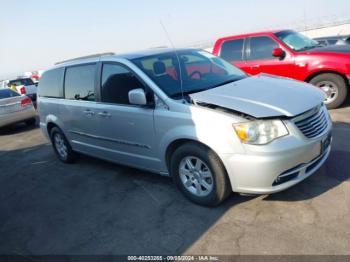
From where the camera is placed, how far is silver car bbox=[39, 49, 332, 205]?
3242 mm

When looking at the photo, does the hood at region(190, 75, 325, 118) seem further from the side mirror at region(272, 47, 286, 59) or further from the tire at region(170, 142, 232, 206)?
the side mirror at region(272, 47, 286, 59)

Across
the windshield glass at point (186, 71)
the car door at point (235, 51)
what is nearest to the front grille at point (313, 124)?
the windshield glass at point (186, 71)

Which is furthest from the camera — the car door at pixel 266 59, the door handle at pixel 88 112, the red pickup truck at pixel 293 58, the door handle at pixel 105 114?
the car door at pixel 266 59

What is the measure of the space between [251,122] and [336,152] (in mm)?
2206

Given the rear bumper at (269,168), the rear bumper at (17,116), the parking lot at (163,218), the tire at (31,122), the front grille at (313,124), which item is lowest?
the tire at (31,122)

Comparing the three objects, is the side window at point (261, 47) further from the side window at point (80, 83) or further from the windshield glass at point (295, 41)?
the side window at point (80, 83)

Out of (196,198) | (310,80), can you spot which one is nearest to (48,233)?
(196,198)

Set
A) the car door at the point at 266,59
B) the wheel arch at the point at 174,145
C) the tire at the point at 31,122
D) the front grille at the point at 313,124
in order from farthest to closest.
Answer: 1. the tire at the point at 31,122
2. the car door at the point at 266,59
3. the wheel arch at the point at 174,145
4. the front grille at the point at 313,124

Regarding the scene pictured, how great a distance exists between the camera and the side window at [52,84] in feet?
19.2

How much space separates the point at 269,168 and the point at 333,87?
469 cm

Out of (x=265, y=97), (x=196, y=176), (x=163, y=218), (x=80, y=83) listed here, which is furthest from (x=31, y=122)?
(x=265, y=97)

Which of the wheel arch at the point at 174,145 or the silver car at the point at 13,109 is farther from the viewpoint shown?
the silver car at the point at 13,109

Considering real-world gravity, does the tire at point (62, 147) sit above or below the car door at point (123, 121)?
below

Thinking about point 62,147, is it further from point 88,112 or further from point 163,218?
point 163,218
